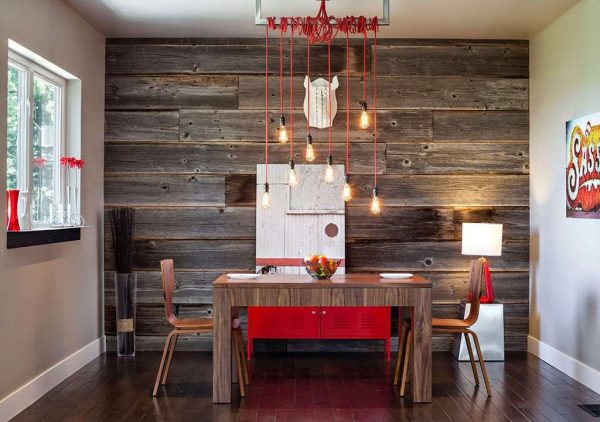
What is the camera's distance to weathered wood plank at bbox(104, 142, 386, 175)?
21.5 feet

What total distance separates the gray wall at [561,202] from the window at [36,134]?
163 inches

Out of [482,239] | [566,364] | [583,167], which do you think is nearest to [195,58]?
[482,239]

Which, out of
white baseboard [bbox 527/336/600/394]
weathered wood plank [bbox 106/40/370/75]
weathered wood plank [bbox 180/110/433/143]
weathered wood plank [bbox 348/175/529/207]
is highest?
weathered wood plank [bbox 106/40/370/75]

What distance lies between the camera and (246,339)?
21.3ft

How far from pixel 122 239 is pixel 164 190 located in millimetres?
648

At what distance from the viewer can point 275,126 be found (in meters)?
6.58

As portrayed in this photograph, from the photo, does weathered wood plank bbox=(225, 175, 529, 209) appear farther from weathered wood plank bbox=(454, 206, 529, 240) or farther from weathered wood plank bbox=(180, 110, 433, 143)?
weathered wood plank bbox=(180, 110, 433, 143)

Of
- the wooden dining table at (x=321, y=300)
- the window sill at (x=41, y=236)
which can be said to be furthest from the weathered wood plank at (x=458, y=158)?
the window sill at (x=41, y=236)

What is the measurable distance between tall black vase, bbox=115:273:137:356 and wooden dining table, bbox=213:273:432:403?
5.52 feet

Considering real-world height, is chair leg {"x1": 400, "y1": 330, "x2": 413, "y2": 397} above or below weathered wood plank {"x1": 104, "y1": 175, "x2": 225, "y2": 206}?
below

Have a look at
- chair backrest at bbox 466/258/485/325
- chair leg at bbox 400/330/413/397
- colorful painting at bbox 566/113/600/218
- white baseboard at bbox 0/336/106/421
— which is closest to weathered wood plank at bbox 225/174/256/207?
white baseboard at bbox 0/336/106/421

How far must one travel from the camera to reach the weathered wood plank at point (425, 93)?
6570 mm

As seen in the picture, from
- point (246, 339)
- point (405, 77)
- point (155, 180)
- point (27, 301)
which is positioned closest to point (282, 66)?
point (405, 77)

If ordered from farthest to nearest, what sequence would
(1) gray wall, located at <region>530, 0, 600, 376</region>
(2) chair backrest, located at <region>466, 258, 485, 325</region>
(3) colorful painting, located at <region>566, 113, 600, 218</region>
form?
(1) gray wall, located at <region>530, 0, 600, 376</region> → (3) colorful painting, located at <region>566, 113, 600, 218</region> → (2) chair backrest, located at <region>466, 258, 485, 325</region>
